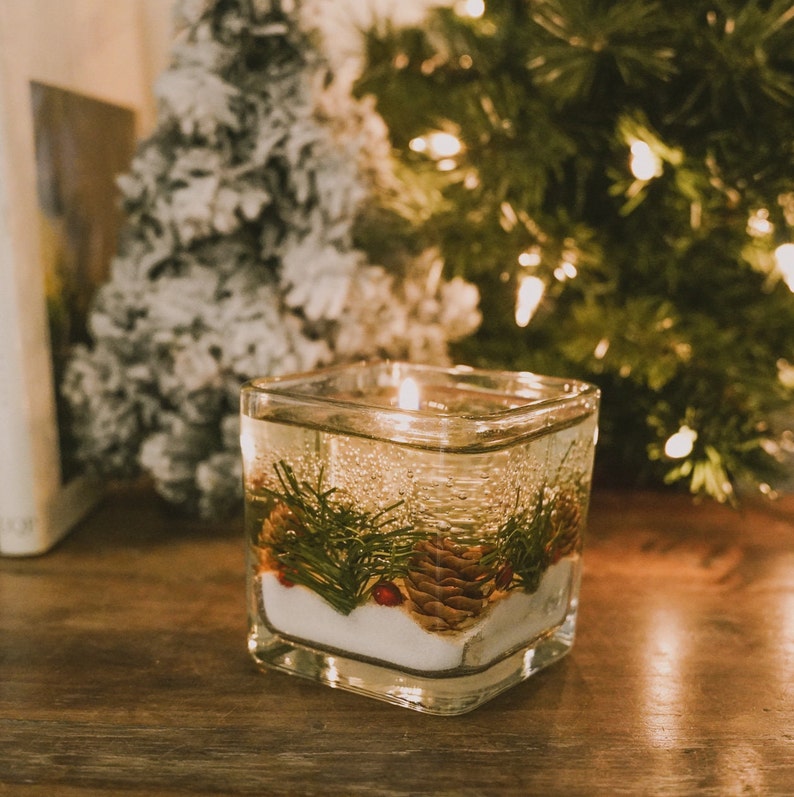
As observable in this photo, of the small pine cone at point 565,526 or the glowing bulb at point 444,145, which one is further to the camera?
the glowing bulb at point 444,145

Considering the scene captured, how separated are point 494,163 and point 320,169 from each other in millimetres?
147

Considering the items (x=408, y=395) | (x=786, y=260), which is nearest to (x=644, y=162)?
(x=786, y=260)

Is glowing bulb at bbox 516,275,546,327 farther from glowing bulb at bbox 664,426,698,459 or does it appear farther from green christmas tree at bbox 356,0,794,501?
glowing bulb at bbox 664,426,698,459

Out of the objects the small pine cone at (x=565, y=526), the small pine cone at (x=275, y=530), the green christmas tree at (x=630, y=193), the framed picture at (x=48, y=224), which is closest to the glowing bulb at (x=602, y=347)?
the green christmas tree at (x=630, y=193)

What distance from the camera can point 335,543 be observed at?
43 cm

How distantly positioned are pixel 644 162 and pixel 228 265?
340mm

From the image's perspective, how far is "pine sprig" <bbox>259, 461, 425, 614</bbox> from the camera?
1.36ft

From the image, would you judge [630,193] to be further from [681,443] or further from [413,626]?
[413,626]

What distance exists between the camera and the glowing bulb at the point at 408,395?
50 centimetres

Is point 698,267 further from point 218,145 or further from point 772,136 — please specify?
point 218,145

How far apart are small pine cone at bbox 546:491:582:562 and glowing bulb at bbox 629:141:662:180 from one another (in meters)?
0.31

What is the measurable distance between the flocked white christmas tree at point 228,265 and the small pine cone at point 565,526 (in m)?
0.25

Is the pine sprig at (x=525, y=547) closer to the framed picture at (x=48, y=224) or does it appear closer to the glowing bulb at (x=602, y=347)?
the glowing bulb at (x=602, y=347)

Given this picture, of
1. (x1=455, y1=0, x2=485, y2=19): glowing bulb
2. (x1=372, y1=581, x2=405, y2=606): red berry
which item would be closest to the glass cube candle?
(x1=372, y1=581, x2=405, y2=606): red berry
